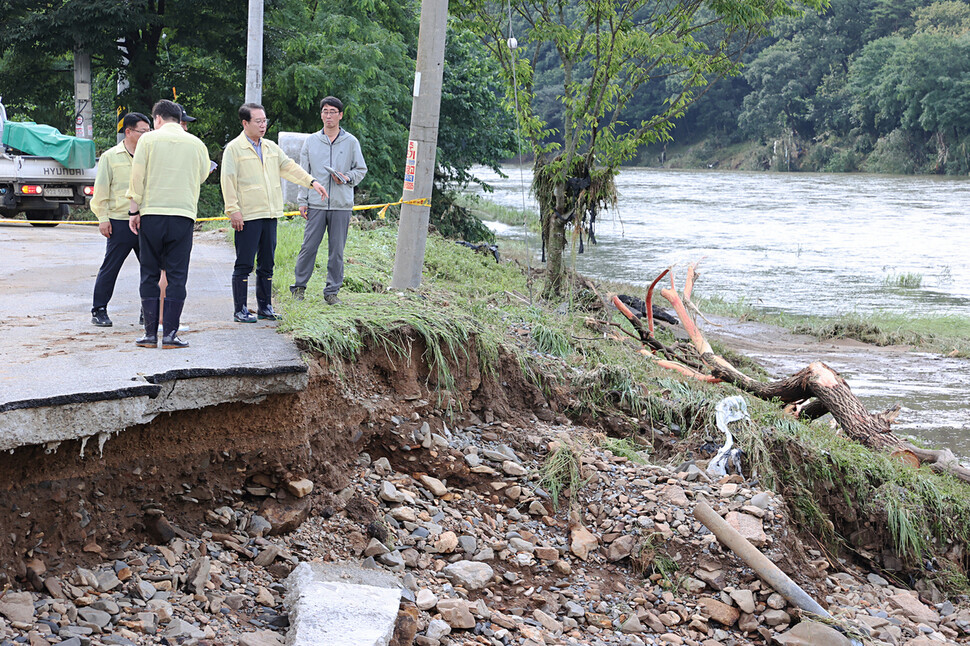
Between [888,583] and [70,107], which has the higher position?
[70,107]

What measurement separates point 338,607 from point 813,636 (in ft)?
8.78

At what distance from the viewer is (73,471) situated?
14.9 feet

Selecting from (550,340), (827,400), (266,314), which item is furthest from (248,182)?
(827,400)

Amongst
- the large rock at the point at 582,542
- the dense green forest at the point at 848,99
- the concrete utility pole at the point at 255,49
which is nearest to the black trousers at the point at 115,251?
the large rock at the point at 582,542

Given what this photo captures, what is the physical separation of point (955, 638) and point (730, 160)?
276 ft

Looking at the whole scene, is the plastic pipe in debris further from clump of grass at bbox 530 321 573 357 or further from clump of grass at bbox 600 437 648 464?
clump of grass at bbox 530 321 573 357

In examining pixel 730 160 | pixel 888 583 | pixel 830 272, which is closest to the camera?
pixel 888 583

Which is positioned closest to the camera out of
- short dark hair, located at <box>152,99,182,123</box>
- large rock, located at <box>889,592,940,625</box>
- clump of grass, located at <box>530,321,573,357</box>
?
large rock, located at <box>889,592,940,625</box>

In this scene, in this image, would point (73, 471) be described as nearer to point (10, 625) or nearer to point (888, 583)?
point (10, 625)

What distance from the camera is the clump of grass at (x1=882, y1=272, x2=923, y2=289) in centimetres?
2219

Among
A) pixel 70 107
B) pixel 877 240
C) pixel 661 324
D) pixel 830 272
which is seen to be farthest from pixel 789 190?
pixel 661 324

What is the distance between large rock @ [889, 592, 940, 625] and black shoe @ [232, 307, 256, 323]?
481 centimetres

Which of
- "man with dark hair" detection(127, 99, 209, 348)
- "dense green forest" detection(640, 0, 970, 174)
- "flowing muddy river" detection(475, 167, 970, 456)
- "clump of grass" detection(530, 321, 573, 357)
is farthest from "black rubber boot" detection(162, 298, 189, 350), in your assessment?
"dense green forest" detection(640, 0, 970, 174)

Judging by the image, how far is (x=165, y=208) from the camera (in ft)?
19.2
